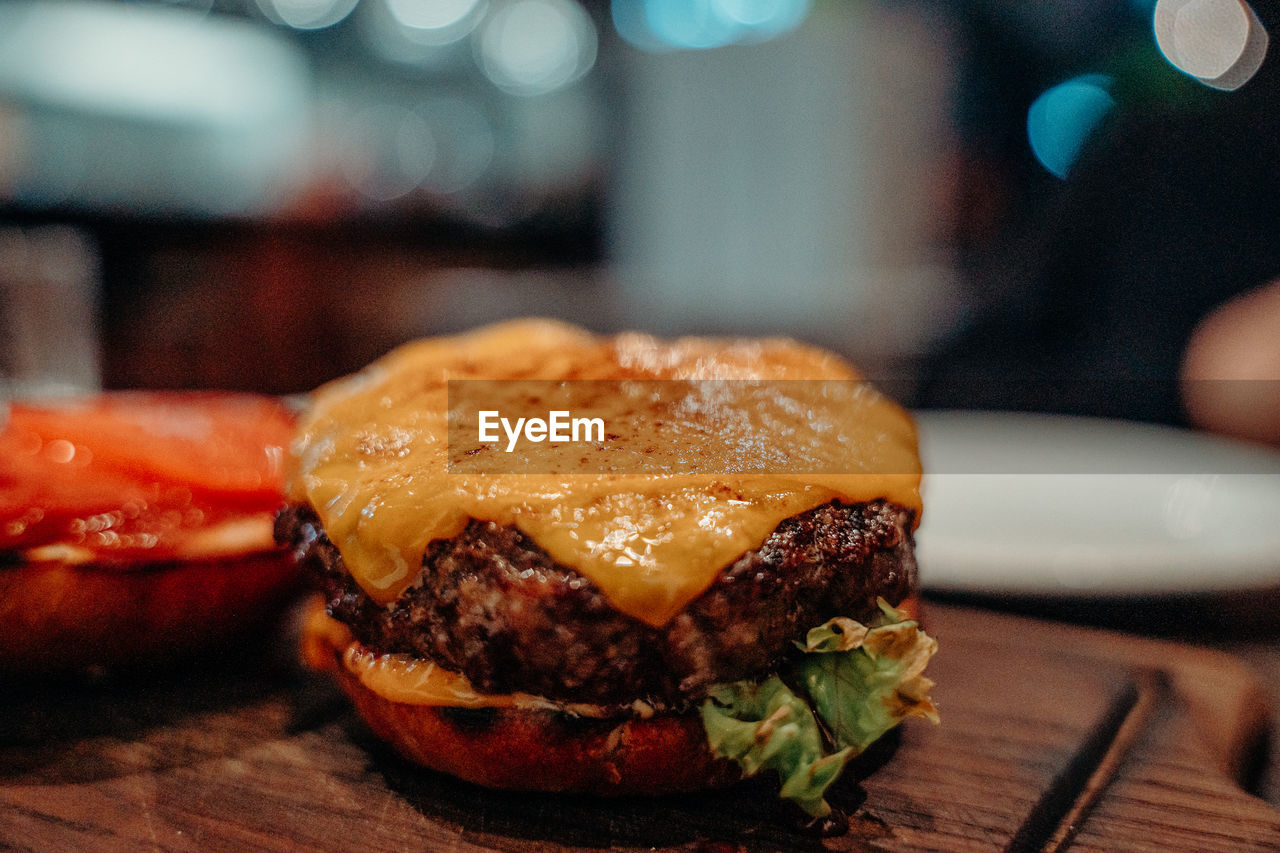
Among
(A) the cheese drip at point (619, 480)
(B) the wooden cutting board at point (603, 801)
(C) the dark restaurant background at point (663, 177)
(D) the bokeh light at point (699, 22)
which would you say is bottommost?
(B) the wooden cutting board at point (603, 801)

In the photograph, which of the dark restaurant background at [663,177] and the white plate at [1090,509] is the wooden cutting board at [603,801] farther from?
the dark restaurant background at [663,177]

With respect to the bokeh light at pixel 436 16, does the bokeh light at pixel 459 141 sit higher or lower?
lower

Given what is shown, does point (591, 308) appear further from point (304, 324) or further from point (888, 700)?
point (888, 700)

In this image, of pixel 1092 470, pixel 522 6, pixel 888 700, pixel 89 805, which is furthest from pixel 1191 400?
pixel 522 6

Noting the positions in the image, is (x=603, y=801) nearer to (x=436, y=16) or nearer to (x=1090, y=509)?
(x=1090, y=509)

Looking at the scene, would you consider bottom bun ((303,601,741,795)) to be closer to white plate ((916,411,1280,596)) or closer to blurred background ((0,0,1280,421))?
white plate ((916,411,1280,596))

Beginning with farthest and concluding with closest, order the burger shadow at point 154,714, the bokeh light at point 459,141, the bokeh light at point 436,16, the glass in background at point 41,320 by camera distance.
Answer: the bokeh light at point 459,141
the bokeh light at point 436,16
the glass in background at point 41,320
the burger shadow at point 154,714

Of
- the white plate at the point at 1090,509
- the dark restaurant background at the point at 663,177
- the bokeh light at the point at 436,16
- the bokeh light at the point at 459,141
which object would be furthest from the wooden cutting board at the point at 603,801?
the bokeh light at the point at 459,141
